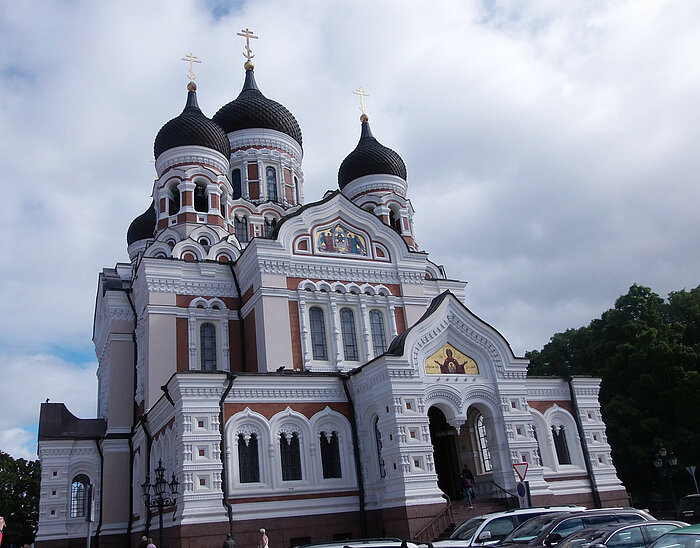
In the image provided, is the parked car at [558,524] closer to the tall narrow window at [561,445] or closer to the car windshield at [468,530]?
the car windshield at [468,530]

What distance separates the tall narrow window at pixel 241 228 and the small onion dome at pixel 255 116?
4621mm

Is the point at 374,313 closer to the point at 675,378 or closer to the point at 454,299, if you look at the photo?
the point at 454,299

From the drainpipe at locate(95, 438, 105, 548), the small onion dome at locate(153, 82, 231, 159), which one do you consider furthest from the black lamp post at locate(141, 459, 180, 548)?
the small onion dome at locate(153, 82, 231, 159)

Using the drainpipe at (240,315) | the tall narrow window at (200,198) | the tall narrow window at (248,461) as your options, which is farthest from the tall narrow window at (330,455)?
the tall narrow window at (200,198)

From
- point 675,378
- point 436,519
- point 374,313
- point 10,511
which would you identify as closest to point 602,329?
point 675,378

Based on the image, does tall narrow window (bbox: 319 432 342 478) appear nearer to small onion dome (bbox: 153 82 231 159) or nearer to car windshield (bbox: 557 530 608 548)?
car windshield (bbox: 557 530 608 548)

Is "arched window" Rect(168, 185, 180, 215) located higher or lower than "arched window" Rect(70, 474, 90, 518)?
higher

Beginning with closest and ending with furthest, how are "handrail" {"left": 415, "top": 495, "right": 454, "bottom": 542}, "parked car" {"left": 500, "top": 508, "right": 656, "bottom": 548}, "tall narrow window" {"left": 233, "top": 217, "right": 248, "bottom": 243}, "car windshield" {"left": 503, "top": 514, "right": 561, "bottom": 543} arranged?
"parked car" {"left": 500, "top": 508, "right": 656, "bottom": 548} → "car windshield" {"left": 503, "top": 514, "right": 561, "bottom": 543} → "handrail" {"left": 415, "top": 495, "right": 454, "bottom": 542} → "tall narrow window" {"left": 233, "top": 217, "right": 248, "bottom": 243}

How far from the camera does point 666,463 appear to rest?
2606cm

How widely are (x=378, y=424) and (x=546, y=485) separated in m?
4.94

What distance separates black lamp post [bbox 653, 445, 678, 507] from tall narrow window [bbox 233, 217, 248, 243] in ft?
59.9

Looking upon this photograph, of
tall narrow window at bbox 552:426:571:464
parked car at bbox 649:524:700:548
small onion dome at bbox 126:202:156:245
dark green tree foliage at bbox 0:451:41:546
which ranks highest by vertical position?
small onion dome at bbox 126:202:156:245

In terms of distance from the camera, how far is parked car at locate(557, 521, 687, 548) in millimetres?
9078

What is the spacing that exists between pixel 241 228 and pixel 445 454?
14166 millimetres
